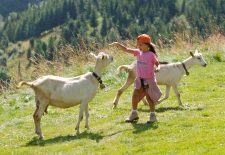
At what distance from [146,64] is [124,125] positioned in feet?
6.77

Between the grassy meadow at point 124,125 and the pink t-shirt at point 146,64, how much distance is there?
1.54 meters

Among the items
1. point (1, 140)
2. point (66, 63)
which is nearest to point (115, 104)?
point (1, 140)

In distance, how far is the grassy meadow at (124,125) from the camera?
43.1 ft

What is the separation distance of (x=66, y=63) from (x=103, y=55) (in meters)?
13.6

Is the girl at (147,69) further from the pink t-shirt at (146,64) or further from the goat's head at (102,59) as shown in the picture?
the goat's head at (102,59)

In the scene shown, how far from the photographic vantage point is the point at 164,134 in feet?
46.3

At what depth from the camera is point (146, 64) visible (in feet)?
50.6

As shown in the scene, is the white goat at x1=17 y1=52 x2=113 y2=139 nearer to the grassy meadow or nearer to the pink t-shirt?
the grassy meadow

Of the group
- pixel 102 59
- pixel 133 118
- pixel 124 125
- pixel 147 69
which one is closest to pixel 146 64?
pixel 147 69

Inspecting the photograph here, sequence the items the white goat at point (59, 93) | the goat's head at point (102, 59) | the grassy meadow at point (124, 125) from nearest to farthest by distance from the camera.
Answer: the grassy meadow at point (124, 125)
the white goat at point (59, 93)
the goat's head at point (102, 59)

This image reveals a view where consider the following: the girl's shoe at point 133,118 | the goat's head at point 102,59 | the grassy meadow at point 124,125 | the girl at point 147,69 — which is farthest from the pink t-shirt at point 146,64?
the grassy meadow at point 124,125

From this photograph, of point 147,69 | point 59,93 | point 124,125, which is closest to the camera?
point 59,93

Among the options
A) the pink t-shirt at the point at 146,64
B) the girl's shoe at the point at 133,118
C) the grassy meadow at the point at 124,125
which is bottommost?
the grassy meadow at the point at 124,125

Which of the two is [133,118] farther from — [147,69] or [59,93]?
[59,93]
